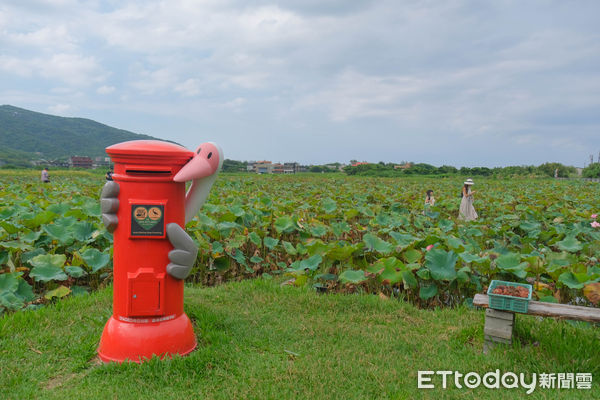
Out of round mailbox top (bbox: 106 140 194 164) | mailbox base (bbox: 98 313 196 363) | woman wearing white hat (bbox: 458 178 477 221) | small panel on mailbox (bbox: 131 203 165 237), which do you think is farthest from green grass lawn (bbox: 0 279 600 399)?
woman wearing white hat (bbox: 458 178 477 221)

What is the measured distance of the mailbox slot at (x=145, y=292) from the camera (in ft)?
9.49

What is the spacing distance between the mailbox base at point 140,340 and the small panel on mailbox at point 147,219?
608mm

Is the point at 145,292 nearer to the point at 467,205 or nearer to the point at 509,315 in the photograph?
the point at 509,315

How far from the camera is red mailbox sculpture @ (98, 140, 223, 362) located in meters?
2.83

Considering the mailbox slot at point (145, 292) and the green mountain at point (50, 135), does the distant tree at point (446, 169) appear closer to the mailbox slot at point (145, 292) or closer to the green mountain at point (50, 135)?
the mailbox slot at point (145, 292)

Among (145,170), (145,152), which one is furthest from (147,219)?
(145,152)

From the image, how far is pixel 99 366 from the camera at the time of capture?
2.87 meters

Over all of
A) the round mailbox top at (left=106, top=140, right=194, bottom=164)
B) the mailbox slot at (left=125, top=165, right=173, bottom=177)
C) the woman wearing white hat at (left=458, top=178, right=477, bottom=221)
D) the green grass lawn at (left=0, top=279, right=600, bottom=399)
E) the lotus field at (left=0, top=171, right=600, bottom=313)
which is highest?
the round mailbox top at (left=106, top=140, right=194, bottom=164)

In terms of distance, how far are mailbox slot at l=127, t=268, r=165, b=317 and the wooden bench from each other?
89.7 inches

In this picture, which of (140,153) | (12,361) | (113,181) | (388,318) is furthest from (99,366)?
(388,318)

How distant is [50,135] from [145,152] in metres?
183

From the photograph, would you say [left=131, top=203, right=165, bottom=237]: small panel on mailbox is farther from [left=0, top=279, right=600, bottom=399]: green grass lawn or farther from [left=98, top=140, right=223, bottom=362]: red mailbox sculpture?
[left=0, top=279, right=600, bottom=399]: green grass lawn

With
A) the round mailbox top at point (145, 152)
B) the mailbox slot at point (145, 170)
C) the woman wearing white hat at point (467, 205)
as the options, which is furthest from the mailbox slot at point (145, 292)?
the woman wearing white hat at point (467, 205)

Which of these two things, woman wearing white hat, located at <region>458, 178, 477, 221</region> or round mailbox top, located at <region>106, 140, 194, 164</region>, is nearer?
round mailbox top, located at <region>106, 140, 194, 164</region>
